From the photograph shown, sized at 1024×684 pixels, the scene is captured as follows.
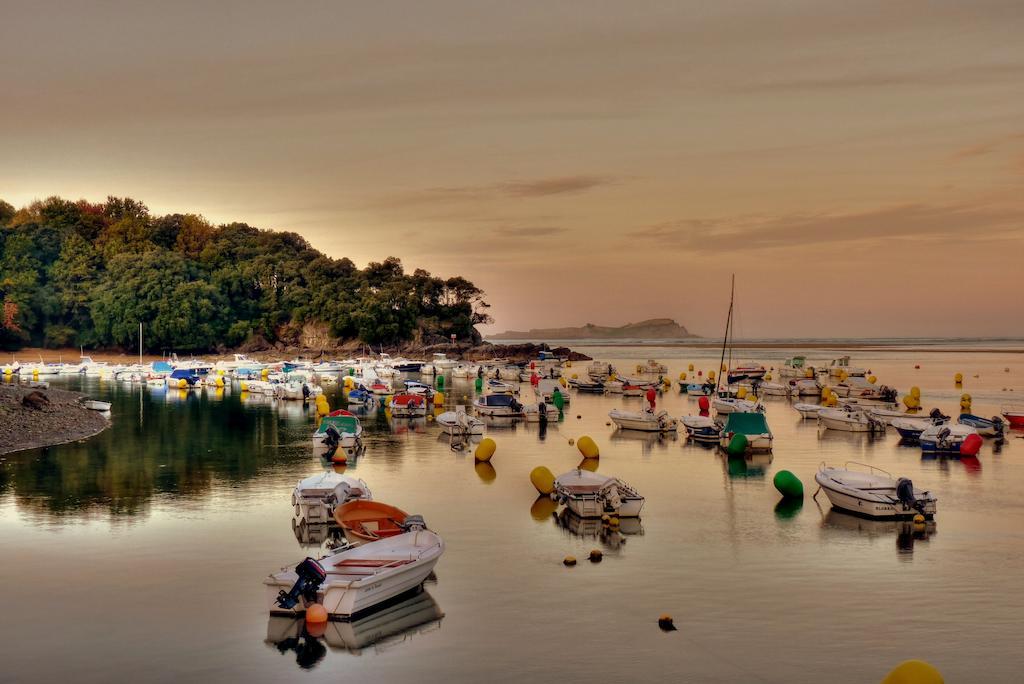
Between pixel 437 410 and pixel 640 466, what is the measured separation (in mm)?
33996

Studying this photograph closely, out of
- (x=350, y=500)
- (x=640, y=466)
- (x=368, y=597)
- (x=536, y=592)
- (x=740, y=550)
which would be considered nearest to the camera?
(x=368, y=597)

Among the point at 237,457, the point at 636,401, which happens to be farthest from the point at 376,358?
the point at 237,457

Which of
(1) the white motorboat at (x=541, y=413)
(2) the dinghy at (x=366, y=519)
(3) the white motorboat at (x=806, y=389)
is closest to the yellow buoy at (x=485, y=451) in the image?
(2) the dinghy at (x=366, y=519)

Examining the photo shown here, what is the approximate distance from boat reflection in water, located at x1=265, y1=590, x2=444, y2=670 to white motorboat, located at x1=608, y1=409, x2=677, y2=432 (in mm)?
44493

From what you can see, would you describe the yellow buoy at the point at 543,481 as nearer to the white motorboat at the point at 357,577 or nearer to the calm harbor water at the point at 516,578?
the calm harbor water at the point at 516,578

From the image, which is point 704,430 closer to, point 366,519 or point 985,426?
point 985,426

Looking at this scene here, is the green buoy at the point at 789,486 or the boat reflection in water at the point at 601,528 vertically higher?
the green buoy at the point at 789,486

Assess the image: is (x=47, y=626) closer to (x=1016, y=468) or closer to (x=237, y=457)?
(x=237, y=457)

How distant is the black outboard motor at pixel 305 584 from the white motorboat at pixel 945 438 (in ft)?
149

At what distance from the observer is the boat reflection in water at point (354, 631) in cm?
2284

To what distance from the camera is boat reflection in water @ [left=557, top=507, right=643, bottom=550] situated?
113ft

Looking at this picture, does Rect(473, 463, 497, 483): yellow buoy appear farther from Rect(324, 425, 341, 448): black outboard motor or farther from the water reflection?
the water reflection

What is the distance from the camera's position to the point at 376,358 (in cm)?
17250

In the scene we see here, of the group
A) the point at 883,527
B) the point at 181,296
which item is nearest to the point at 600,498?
the point at 883,527
